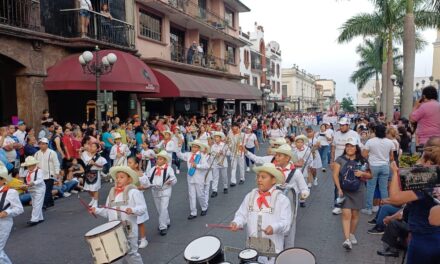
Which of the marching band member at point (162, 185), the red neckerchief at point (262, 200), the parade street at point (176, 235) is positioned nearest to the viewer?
the red neckerchief at point (262, 200)

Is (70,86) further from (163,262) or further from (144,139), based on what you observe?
(163,262)

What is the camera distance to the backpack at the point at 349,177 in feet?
21.8

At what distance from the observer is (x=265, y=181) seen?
16.0 feet

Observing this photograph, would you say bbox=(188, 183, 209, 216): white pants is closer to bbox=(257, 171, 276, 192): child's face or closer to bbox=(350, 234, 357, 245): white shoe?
bbox=(350, 234, 357, 245): white shoe

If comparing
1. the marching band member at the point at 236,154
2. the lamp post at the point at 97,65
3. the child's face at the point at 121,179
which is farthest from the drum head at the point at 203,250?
the lamp post at the point at 97,65

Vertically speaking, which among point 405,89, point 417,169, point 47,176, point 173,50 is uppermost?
point 173,50

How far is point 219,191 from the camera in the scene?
11.6m

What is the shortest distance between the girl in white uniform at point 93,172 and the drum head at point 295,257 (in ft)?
21.1

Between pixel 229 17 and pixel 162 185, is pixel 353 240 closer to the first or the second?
pixel 162 185

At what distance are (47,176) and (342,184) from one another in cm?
672

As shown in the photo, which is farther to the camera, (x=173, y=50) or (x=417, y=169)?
(x=173, y=50)

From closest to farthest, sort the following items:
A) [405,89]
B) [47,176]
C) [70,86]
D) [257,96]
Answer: [47,176], [70,86], [405,89], [257,96]

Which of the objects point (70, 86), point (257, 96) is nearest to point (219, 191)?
point (70, 86)

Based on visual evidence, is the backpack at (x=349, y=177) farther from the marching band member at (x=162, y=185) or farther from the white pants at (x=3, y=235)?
the white pants at (x=3, y=235)
